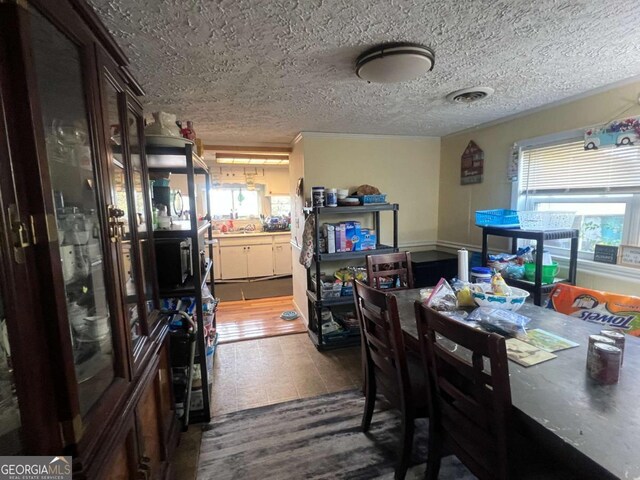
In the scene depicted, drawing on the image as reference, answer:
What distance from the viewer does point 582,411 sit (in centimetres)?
91

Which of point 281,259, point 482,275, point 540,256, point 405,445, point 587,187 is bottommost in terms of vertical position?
point 405,445

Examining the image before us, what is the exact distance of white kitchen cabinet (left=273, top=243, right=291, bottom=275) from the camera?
5719mm

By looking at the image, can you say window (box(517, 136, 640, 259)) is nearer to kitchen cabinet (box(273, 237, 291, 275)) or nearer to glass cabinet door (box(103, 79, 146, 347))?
glass cabinet door (box(103, 79, 146, 347))

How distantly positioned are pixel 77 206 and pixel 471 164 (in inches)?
127

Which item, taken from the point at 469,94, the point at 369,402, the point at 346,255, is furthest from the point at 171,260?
the point at 469,94

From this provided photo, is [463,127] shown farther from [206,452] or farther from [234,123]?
[206,452]

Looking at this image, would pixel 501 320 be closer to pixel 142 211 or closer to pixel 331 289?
pixel 331 289

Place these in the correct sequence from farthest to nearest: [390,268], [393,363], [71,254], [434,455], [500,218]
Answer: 1. [390,268]
2. [500,218]
3. [393,363]
4. [434,455]
5. [71,254]

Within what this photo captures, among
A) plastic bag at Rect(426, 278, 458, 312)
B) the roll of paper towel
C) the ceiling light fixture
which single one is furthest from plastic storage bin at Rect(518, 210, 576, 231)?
the ceiling light fixture

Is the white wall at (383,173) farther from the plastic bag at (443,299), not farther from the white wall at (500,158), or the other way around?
the plastic bag at (443,299)

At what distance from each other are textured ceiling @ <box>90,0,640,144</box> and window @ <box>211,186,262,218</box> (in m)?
3.71

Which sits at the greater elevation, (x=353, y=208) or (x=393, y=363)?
(x=353, y=208)

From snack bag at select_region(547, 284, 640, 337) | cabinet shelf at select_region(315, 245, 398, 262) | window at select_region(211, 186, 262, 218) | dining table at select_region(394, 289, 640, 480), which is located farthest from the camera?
window at select_region(211, 186, 262, 218)

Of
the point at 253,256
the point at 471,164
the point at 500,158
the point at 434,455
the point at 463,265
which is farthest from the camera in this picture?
the point at 253,256
